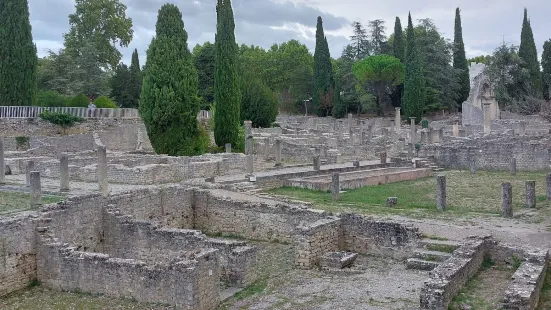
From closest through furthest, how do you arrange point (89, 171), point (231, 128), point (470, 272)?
point (470, 272) → point (89, 171) → point (231, 128)

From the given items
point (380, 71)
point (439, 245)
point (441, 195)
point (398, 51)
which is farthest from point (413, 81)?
point (439, 245)

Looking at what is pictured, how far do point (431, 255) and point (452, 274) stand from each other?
2893 millimetres

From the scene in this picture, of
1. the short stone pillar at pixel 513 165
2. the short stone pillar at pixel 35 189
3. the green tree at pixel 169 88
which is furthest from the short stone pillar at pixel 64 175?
the short stone pillar at pixel 513 165

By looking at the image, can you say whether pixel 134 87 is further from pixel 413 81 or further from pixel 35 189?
pixel 35 189

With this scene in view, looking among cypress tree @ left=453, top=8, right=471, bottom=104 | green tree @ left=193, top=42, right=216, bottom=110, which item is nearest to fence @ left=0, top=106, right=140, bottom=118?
green tree @ left=193, top=42, right=216, bottom=110

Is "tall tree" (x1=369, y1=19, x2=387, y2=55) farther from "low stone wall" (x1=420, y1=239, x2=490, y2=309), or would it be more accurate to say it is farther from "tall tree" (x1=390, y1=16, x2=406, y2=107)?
"low stone wall" (x1=420, y1=239, x2=490, y2=309)

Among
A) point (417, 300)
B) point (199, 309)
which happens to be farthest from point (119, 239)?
point (417, 300)

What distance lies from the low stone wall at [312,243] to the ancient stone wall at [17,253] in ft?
20.1

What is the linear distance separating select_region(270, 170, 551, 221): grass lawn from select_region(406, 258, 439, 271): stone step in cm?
482

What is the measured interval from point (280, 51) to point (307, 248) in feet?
252

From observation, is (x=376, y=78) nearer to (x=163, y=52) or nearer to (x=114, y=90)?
(x=114, y=90)

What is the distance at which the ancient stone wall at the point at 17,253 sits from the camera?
1379cm

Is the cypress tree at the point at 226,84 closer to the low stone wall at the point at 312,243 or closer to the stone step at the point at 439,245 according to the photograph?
the low stone wall at the point at 312,243

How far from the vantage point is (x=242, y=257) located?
14086 millimetres
